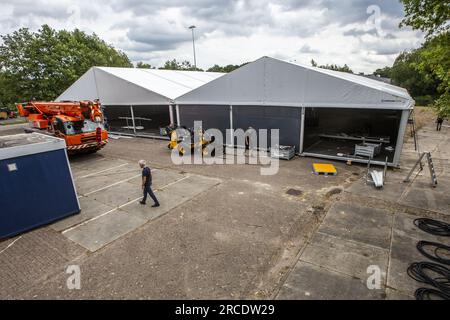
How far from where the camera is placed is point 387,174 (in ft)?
33.7

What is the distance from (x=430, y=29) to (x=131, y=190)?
1098 cm

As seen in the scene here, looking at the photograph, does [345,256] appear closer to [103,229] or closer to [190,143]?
[103,229]

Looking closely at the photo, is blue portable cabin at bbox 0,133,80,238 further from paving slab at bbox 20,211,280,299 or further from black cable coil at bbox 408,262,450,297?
black cable coil at bbox 408,262,450,297

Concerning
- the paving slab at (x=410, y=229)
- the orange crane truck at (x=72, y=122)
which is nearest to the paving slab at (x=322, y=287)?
the paving slab at (x=410, y=229)

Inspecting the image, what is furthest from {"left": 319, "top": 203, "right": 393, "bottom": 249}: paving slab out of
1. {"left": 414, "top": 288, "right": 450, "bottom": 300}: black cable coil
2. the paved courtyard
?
{"left": 414, "top": 288, "right": 450, "bottom": 300}: black cable coil

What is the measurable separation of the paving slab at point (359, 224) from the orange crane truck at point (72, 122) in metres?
12.4

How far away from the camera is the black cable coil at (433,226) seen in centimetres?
608

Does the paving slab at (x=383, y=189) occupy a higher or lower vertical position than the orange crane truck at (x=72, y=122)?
lower

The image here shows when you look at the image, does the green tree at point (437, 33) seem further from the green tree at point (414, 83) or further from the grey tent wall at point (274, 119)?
the green tree at point (414, 83)

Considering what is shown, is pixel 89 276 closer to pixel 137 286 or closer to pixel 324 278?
pixel 137 286

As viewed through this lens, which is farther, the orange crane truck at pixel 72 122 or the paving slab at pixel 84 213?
the orange crane truck at pixel 72 122

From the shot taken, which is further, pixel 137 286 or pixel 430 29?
pixel 430 29
